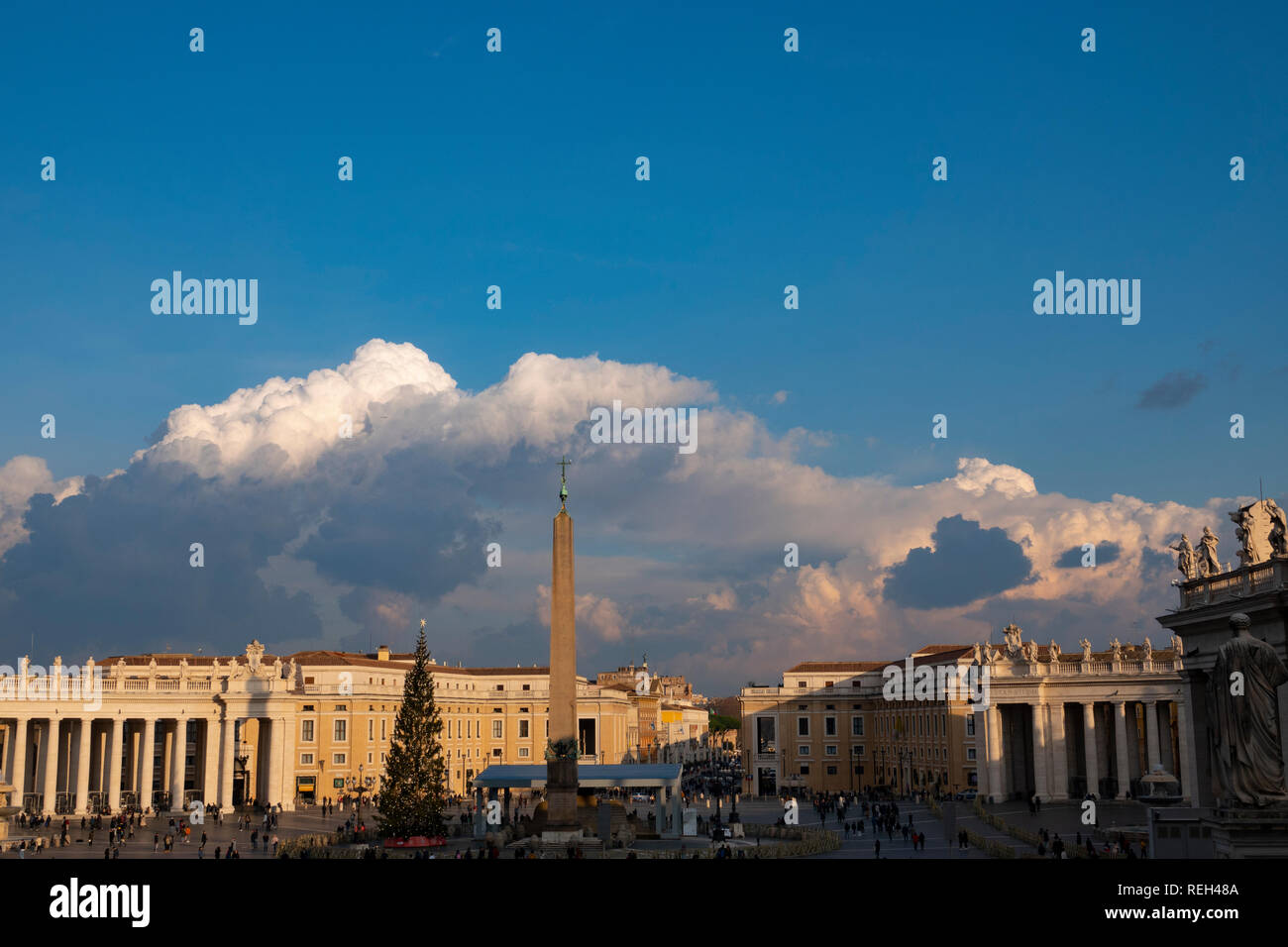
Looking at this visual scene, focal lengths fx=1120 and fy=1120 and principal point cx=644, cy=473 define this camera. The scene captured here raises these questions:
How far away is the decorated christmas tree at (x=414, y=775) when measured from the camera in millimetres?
50375

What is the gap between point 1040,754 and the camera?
72.9 metres

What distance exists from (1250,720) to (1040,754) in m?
59.3

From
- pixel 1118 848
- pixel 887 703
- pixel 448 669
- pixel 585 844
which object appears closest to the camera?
pixel 1118 848

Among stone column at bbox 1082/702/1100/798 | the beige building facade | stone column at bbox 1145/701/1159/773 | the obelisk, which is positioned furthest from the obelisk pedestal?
stone column at bbox 1145/701/1159/773

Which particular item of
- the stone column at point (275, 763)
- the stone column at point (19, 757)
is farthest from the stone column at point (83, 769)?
the stone column at point (275, 763)

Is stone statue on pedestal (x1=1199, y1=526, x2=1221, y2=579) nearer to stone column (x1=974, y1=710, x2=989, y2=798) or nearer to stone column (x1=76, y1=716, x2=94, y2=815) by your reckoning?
stone column (x1=974, y1=710, x2=989, y2=798)

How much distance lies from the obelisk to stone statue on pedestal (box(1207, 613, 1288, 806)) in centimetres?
3150

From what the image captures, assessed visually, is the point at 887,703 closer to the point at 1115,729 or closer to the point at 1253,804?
the point at 1115,729

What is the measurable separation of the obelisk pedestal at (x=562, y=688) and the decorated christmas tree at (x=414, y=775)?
6958mm

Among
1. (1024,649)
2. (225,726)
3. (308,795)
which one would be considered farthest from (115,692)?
(1024,649)

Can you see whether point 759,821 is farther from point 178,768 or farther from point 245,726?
point 245,726

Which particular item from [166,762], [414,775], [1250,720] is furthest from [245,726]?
[1250,720]
